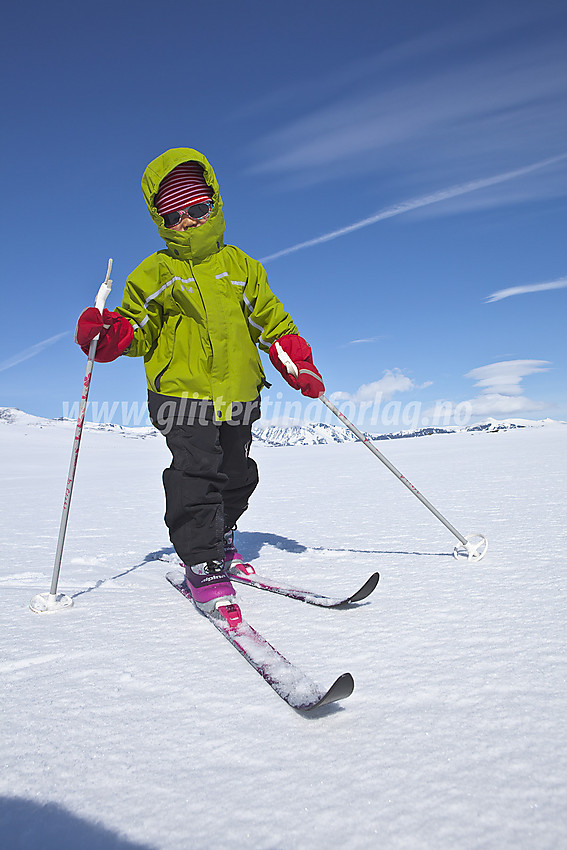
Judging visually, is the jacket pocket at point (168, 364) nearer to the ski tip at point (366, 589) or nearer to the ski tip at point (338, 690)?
the ski tip at point (366, 589)

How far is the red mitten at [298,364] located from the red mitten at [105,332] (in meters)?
0.83

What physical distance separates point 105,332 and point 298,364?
106 centimetres

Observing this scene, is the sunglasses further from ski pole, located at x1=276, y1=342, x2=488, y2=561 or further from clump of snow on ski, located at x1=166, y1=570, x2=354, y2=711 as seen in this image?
clump of snow on ski, located at x1=166, y1=570, x2=354, y2=711

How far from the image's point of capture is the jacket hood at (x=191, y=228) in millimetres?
2814

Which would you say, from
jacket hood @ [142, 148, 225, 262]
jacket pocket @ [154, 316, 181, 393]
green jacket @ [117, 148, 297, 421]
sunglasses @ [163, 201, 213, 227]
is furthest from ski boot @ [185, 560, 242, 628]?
sunglasses @ [163, 201, 213, 227]

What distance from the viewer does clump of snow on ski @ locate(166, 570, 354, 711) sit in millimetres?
1421

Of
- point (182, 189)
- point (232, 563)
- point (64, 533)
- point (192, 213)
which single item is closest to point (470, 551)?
point (232, 563)

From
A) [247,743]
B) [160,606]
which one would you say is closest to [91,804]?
[247,743]

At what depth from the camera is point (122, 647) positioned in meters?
2.09

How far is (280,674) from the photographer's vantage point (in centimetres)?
171

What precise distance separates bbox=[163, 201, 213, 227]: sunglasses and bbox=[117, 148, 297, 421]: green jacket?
0.15 ft

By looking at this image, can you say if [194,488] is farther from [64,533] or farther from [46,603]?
[46,603]

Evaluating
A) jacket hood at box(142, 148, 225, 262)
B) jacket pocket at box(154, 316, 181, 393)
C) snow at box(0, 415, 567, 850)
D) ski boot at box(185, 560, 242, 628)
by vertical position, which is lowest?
snow at box(0, 415, 567, 850)

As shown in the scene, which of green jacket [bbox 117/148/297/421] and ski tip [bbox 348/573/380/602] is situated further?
green jacket [bbox 117/148/297/421]
